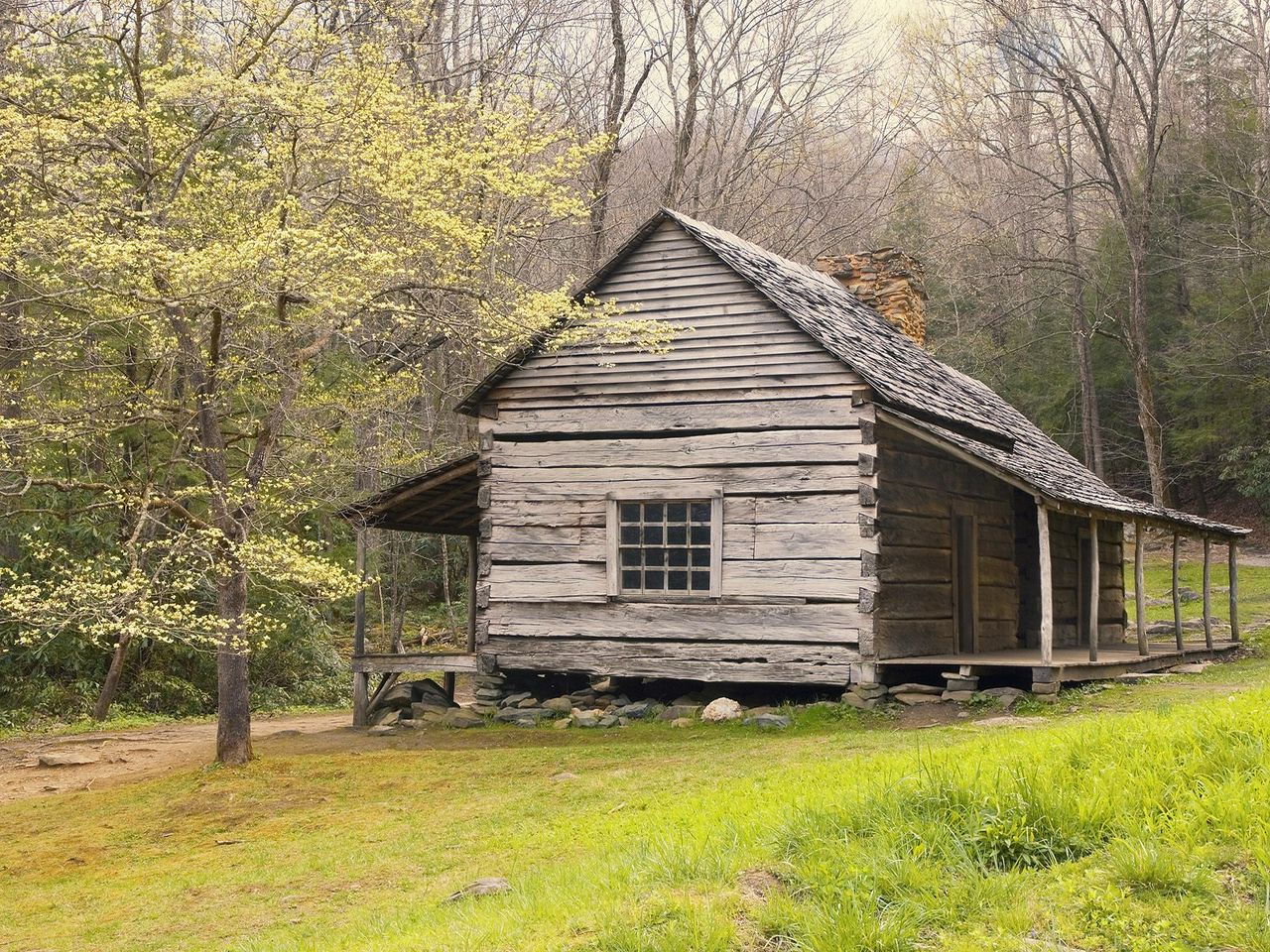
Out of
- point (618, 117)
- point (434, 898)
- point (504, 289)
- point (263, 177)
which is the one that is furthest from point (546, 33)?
point (434, 898)

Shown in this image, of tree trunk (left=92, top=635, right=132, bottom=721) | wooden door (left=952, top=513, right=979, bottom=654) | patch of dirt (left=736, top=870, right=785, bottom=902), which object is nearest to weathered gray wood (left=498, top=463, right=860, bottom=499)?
wooden door (left=952, top=513, right=979, bottom=654)

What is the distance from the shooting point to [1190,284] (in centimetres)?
3434

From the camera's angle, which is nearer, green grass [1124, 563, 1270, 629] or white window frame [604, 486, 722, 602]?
white window frame [604, 486, 722, 602]

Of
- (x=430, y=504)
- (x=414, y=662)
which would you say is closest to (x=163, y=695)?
(x=414, y=662)

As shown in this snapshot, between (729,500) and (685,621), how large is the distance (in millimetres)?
1582

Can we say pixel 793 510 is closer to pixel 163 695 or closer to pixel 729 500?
pixel 729 500

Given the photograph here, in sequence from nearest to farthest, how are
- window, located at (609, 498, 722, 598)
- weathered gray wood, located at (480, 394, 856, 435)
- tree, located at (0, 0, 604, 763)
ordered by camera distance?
tree, located at (0, 0, 604, 763) → weathered gray wood, located at (480, 394, 856, 435) → window, located at (609, 498, 722, 598)

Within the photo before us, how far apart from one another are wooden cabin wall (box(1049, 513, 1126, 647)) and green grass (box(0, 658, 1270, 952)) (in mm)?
8521

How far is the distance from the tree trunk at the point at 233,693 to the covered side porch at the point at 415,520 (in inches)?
97.0

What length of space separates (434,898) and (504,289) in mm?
12293

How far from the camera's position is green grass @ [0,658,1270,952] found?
16.2ft

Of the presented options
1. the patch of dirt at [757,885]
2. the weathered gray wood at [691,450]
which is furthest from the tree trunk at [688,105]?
the patch of dirt at [757,885]

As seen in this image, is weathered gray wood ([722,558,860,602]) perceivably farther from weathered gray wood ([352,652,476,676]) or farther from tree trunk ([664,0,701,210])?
tree trunk ([664,0,701,210])

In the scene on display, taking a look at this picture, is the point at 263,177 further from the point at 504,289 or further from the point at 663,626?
the point at 663,626
